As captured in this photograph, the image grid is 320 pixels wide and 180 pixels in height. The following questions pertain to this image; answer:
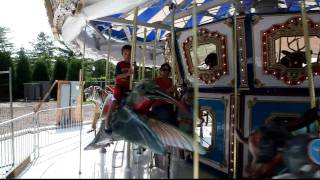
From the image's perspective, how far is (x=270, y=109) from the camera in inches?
195

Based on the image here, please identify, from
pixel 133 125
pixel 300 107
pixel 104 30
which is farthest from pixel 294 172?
pixel 104 30

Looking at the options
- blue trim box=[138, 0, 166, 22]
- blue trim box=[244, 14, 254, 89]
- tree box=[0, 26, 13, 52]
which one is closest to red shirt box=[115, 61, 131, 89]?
blue trim box=[244, 14, 254, 89]

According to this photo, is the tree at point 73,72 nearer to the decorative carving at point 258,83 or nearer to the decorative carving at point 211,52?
the decorative carving at point 211,52

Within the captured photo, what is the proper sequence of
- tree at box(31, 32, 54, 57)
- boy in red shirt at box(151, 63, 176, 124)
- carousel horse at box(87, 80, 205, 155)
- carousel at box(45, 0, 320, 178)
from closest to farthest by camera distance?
carousel horse at box(87, 80, 205, 155)
carousel at box(45, 0, 320, 178)
boy in red shirt at box(151, 63, 176, 124)
tree at box(31, 32, 54, 57)

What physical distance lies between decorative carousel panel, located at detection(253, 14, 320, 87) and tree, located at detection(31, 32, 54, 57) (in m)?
57.7

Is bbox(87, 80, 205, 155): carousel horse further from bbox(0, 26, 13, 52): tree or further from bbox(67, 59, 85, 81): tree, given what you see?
bbox(0, 26, 13, 52): tree

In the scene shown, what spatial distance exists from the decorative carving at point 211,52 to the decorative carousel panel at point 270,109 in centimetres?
54

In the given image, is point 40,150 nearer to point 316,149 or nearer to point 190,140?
point 190,140

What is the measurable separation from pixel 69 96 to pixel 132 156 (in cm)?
843

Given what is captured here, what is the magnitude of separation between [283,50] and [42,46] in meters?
60.0

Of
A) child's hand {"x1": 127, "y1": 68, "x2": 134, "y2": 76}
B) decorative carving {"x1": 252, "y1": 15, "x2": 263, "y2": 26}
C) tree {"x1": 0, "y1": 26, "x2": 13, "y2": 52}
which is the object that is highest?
tree {"x1": 0, "y1": 26, "x2": 13, "y2": 52}

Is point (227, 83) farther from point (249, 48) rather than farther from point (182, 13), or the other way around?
point (182, 13)

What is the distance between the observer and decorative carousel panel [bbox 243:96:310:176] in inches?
190

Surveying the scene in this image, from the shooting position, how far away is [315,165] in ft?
8.64
